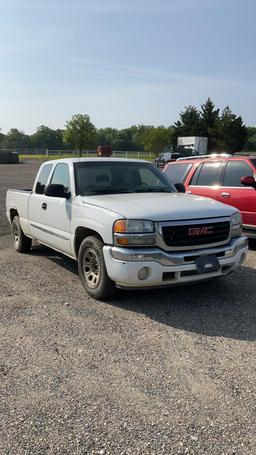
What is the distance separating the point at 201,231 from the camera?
494 cm

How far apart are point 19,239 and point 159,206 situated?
3680 millimetres

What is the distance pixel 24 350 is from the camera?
157 inches

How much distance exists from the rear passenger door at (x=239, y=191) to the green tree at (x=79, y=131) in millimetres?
68822

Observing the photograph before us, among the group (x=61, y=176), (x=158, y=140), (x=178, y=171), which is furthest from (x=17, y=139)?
(x=61, y=176)

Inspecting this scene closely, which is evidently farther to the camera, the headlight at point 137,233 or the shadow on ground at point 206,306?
the headlight at point 137,233

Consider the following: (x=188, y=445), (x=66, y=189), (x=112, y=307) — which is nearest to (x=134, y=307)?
(x=112, y=307)

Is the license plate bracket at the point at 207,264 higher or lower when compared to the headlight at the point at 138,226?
lower

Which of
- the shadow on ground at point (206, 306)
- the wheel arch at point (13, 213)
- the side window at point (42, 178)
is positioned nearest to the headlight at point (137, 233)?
the shadow on ground at point (206, 306)

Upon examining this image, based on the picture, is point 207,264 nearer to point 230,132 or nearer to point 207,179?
point 207,179

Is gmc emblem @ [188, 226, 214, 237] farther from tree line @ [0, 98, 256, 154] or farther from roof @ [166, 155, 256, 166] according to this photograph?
tree line @ [0, 98, 256, 154]

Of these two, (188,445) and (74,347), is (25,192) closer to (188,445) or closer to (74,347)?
(74,347)

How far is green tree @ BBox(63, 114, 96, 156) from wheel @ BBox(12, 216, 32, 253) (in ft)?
226

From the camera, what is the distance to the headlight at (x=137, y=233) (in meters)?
4.71

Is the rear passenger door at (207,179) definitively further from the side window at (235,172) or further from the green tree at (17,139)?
the green tree at (17,139)
